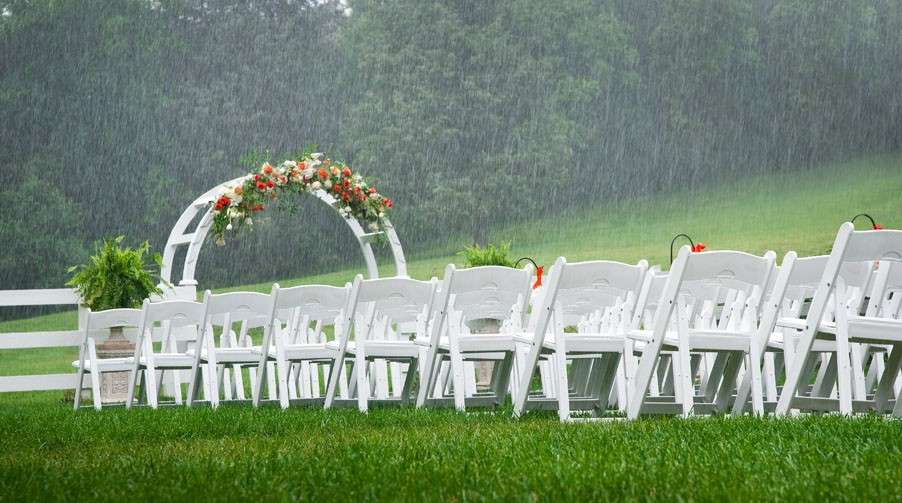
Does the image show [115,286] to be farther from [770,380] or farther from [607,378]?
[770,380]

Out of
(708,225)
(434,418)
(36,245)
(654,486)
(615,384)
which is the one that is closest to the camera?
(654,486)

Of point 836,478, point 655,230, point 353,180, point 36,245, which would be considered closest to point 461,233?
point 655,230

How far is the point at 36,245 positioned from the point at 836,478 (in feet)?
87.8

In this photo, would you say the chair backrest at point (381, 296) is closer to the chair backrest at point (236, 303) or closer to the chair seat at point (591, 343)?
the chair backrest at point (236, 303)

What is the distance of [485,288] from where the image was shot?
636cm

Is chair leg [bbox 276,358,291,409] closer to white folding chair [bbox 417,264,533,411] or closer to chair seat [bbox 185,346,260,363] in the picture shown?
chair seat [bbox 185,346,260,363]

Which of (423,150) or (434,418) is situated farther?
(423,150)

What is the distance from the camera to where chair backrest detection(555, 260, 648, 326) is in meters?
5.46

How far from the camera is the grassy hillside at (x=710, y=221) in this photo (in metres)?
29.5

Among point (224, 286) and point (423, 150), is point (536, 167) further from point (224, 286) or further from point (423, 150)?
point (224, 286)

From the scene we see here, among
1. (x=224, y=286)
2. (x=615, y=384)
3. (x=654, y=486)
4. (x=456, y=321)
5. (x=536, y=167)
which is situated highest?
(x=654, y=486)

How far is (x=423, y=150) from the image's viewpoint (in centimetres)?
3020

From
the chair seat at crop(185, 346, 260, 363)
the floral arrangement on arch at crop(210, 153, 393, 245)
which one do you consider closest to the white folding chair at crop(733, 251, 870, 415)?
the chair seat at crop(185, 346, 260, 363)

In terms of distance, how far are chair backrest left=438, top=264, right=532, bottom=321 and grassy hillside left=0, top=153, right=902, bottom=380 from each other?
22.7 metres
